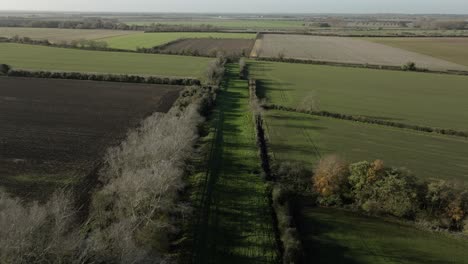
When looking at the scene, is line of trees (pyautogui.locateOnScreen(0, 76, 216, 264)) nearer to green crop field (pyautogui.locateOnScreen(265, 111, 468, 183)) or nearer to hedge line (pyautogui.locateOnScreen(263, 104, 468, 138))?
green crop field (pyautogui.locateOnScreen(265, 111, 468, 183))

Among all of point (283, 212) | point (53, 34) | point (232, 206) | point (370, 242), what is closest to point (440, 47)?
point (370, 242)

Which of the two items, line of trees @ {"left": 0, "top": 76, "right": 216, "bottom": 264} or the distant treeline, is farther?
the distant treeline

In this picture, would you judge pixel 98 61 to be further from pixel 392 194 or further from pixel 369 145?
pixel 392 194

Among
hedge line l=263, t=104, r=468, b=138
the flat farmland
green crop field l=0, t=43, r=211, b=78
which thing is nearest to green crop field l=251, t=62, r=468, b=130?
hedge line l=263, t=104, r=468, b=138

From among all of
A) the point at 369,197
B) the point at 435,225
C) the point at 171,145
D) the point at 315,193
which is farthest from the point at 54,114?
the point at 435,225

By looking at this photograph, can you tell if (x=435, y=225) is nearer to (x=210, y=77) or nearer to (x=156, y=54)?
(x=210, y=77)

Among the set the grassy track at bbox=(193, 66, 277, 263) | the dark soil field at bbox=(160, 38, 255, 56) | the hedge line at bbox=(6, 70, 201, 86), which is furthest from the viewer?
the dark soil field at bbox=(160, 38, 255, 56)
